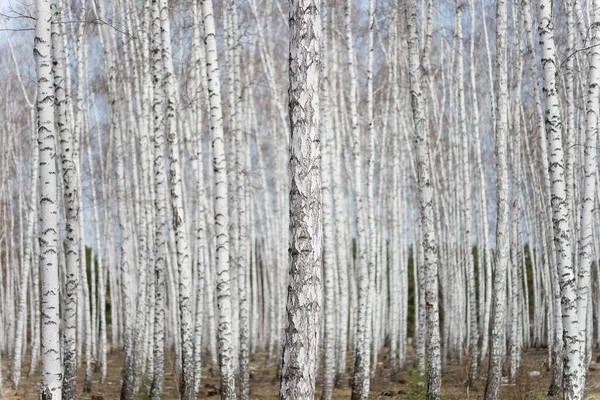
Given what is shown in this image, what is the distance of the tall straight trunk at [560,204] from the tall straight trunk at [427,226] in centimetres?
175

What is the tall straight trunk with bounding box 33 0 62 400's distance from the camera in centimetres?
602

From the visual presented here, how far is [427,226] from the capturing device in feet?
29.0

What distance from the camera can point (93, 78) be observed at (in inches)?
724

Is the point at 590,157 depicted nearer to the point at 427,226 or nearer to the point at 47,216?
the point at 427,226

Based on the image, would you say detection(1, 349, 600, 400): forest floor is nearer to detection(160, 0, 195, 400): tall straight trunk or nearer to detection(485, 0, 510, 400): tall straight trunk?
detection(485, 0, 510, 400): tall straight trunk

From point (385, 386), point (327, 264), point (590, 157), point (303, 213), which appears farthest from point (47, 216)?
point (385, 386)

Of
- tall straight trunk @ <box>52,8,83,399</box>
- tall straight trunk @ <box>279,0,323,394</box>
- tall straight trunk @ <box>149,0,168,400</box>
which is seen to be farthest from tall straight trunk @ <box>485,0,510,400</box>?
tall straight trunk @ <box>52,8,83,399</box>

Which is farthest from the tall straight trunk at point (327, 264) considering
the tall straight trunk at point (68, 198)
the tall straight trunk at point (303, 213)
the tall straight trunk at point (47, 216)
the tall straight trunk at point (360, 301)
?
the tall straight trunk at point (303, 213)

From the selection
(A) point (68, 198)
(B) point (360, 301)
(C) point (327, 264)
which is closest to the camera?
(A) point (68, 198)

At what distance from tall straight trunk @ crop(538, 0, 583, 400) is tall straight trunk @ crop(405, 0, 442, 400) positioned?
69.0 inches

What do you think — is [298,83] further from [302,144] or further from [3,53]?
[3,53]

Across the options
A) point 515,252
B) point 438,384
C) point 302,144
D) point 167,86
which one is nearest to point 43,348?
point 302,144

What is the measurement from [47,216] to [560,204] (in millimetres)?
4894

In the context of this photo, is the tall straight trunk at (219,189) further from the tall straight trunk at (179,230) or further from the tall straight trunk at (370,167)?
the tall straight trunk at (370,167)
